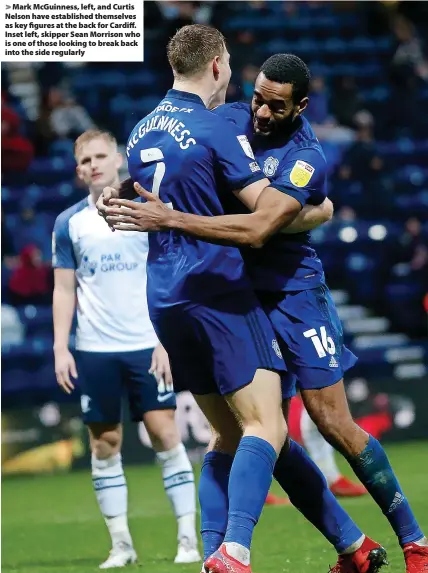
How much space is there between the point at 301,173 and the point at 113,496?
254cm

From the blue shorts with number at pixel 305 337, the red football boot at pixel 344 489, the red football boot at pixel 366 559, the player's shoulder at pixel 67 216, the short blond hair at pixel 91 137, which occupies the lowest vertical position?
the red football boot at pixel 344 489

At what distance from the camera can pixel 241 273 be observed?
15.2ft

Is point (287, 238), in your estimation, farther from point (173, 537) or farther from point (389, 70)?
point (389, 70)

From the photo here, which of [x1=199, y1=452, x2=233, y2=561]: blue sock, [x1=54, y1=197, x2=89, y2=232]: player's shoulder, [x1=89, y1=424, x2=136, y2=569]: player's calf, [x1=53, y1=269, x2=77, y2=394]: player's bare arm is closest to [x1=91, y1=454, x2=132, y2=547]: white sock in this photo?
[x1=89, y1=424, x2=136, y2=569]: player's calf

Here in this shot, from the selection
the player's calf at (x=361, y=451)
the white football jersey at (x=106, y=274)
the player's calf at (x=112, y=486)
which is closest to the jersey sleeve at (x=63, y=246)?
the white football jersey at (x=106, y=274)

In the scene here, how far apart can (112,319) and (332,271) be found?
6972 mm

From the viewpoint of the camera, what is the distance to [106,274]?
6.66 meters

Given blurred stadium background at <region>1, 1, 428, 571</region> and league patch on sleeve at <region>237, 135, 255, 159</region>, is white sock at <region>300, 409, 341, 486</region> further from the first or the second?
league patch on sleeve at <region>237, 135, 255, 159</region>

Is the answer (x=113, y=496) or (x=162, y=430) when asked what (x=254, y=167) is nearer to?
(x=162, y=430)

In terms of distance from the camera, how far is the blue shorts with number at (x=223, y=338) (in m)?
4.50

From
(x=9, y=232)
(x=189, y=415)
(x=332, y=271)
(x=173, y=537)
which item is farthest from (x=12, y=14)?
(x=332, y=271)

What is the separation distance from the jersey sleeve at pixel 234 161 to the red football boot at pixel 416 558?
1654 mm

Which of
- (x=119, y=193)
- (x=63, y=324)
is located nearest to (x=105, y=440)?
(x=63, y=324)

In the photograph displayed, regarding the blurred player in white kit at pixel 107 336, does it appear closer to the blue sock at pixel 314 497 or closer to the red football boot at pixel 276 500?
the blue sock at pixel 314 497
